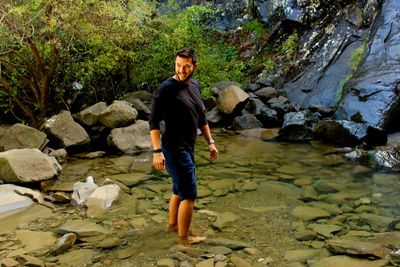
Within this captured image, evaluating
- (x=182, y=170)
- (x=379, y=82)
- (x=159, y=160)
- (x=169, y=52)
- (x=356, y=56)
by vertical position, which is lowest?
(x=182, y=170)

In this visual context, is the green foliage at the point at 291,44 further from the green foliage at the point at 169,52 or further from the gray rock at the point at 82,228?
the gray rock at the point at 82,228

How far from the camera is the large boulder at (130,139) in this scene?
9180 mm

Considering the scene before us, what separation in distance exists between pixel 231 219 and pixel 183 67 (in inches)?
86.1

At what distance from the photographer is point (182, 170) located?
175 inches

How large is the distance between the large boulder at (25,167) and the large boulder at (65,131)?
2069mm

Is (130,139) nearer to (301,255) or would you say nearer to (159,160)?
(159,160)

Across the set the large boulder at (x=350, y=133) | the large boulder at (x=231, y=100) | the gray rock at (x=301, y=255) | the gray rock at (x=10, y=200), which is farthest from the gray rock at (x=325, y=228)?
the large boulder at (x=231, y=100)

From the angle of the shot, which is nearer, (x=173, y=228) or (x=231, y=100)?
(x=173, y=228)

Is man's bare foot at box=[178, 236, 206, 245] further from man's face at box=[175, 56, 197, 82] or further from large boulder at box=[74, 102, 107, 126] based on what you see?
large boulder at box=[74, 102, 107, 126]

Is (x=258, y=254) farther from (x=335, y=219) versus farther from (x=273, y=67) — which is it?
(x=273, y=67)

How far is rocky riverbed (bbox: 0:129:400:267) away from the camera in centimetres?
449

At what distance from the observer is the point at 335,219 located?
5.50 metres

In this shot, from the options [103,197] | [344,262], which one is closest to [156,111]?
[103,197]

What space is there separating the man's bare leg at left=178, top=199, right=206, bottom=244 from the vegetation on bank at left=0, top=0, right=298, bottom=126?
4338mm
